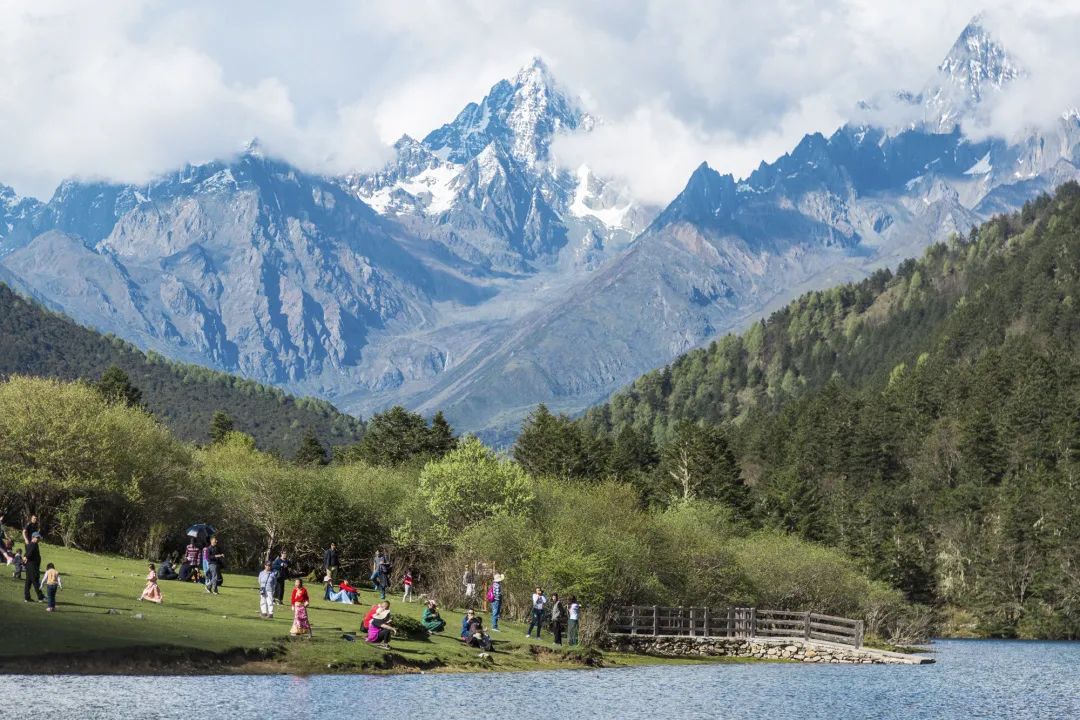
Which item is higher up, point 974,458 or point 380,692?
point 974,458

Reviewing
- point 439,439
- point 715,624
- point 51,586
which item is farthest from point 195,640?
point 439,439

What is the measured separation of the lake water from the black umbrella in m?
26.4

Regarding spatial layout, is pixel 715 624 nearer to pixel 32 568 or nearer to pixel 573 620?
pixel 573 620

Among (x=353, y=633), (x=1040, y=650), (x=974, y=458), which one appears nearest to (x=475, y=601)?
(x=353, y=633)

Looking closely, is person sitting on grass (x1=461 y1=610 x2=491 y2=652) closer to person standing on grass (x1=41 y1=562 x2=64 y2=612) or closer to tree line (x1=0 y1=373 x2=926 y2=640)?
tree line (x1=0 y1=373 x2=926 y2=640)

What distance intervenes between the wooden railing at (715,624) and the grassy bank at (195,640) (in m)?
7.99

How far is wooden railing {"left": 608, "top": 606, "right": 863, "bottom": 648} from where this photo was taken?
284ft

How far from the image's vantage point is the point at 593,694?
59969 millimetres

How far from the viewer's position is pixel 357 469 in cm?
12812

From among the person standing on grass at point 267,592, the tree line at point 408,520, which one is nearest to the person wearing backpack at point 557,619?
the tree line at point 408,520

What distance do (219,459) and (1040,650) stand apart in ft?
278

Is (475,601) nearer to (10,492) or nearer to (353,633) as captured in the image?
(353,633)

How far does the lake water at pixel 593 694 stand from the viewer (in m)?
46.8

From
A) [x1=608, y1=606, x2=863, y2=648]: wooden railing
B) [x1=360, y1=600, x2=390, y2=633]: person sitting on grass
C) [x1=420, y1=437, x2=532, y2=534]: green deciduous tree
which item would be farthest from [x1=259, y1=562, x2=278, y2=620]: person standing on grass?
[x1=420, y1=437, x2=532, y2=534]: green deciduous tree
